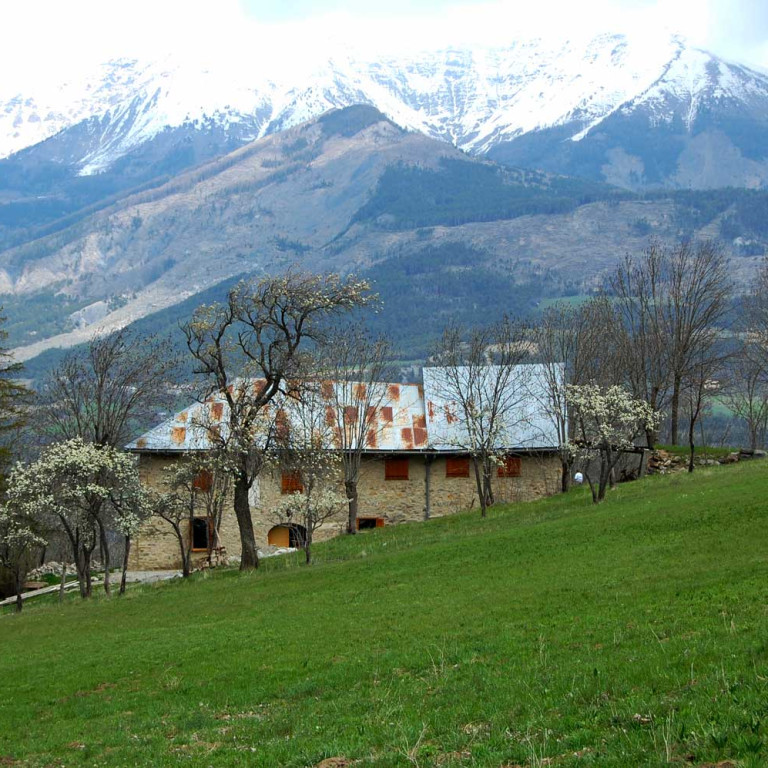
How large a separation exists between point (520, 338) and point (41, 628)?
1257 inches

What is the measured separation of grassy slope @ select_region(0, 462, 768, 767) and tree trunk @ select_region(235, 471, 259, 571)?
4.89 meters

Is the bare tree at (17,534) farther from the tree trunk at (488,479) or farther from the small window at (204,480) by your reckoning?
the tree trunk at (488,479)

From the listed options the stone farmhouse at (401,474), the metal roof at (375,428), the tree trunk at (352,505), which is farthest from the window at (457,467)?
the tree trunk at (352,505)

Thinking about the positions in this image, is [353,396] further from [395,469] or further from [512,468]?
[512,468]

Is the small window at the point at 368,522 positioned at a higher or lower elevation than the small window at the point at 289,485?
lower

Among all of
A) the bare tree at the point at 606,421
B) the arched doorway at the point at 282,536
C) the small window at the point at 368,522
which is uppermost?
the bare tree at the point at 606,421

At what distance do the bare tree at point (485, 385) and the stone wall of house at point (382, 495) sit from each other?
190cm

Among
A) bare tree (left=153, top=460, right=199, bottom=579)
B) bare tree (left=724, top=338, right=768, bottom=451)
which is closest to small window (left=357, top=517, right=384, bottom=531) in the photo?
bare tree (left=153, top=460, right=199, bottom=579)

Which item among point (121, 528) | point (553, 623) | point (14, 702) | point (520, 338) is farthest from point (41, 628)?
point (520, 338)

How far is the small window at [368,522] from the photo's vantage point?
54594mm

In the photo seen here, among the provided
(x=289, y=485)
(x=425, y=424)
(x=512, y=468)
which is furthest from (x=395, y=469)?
(x=512, y=468)

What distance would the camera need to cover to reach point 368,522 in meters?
54.9

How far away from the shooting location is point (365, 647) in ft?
63.8

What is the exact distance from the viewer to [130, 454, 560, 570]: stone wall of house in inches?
2110
